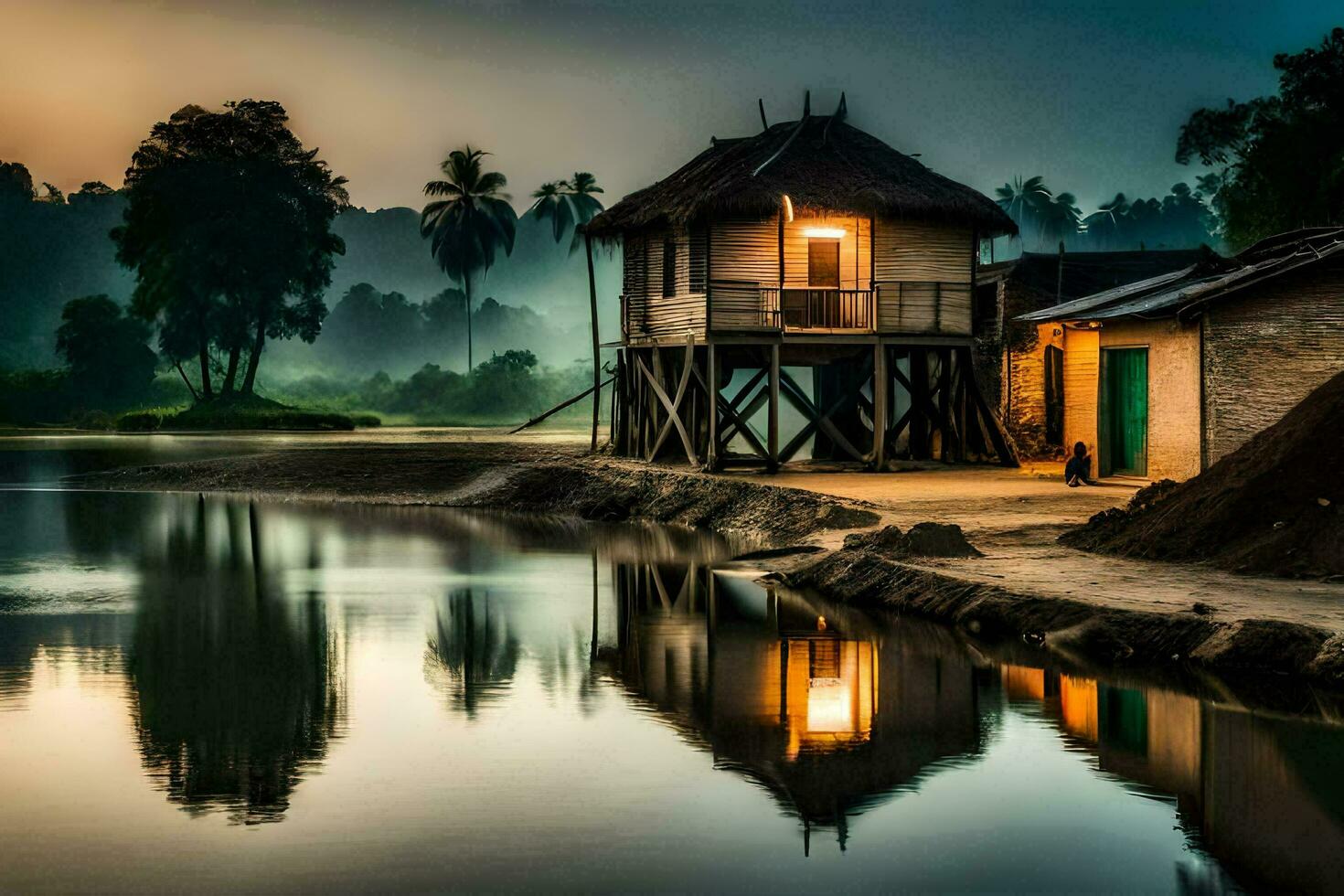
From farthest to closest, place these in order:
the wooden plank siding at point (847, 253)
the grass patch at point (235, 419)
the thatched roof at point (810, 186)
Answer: the grass patch at point (235, 419) < the wooden plank siding at point (847, 253) < the thatched roof at point (810, 186)

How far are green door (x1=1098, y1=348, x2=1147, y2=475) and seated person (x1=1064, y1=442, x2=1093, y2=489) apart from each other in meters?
0.30

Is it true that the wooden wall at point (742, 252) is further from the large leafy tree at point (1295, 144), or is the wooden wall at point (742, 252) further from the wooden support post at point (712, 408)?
the large leafy tree at point (1295, 144)

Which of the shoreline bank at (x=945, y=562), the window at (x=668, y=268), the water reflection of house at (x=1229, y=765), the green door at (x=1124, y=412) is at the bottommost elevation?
the water reflection of house at (x=1229, y=765)

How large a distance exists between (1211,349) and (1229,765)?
48.4 ft

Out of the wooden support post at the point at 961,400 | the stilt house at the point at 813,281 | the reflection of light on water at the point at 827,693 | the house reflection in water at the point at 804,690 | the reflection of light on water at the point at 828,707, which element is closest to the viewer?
the house reflection in water at the point at 804,690

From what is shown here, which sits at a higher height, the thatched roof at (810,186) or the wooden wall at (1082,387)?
the thatched roof at (810,186)

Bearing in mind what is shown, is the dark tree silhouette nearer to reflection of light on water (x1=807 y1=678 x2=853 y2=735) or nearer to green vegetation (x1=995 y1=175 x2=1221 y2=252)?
green vegetation (x1=995 y1=175 x2=1221 y2=252)

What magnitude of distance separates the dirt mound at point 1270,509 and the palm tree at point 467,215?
71.8 metres

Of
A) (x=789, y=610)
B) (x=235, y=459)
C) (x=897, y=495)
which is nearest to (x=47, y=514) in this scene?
(x=235, y=459)

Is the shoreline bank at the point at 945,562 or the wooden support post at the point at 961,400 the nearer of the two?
the shoreline bank at the point at 945,562

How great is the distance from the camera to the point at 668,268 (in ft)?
118

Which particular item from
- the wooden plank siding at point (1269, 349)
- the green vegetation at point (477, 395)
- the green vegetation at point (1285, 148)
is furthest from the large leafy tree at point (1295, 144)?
the green vegetation at point (477, 395)

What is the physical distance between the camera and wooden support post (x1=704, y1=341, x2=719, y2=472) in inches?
1299

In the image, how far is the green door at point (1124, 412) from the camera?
2755 cm
